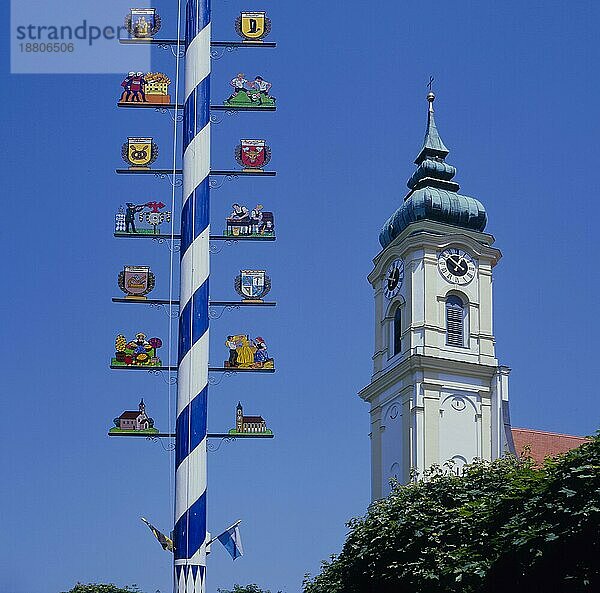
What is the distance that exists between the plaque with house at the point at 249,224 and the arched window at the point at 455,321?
3053cm

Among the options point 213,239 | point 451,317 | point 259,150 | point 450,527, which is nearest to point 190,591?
point 213,239

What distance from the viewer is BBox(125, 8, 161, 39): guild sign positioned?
17.5 m

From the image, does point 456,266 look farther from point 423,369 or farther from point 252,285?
point 252,285

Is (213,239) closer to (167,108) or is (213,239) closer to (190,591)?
(167,108)

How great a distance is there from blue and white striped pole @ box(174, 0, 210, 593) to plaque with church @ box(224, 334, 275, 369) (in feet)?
4.02

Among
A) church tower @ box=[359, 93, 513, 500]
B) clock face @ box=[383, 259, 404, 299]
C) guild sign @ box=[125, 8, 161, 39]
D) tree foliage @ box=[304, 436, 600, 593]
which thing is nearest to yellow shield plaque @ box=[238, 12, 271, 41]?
guild sign @ box=[125, 8, 161, 39]

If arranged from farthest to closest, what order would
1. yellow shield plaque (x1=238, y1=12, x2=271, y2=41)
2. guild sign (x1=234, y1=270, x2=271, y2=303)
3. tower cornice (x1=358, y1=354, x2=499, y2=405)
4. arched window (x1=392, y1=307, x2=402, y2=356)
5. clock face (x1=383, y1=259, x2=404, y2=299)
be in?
clock face (x1=383, y1=259, x2=404, y2=299) → arched window (x1=392, y1=307, x2=402, y2=356) → tower cornice (x1=358, y1=354, x2=499, y2=405) → yellow shield plaque (x1=238, y1=12, x2=271, y2=41) → guild sign (x1=234, y1=270, x2=271, y2=303)

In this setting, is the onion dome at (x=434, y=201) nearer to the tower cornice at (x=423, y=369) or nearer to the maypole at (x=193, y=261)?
the tower cornice at (x=423, y=369)

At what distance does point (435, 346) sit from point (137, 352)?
3035 cm

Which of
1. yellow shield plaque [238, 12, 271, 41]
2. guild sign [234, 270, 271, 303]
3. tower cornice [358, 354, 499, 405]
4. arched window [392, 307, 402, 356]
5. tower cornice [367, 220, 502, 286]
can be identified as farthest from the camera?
arched window [392, 307, 402, 356]

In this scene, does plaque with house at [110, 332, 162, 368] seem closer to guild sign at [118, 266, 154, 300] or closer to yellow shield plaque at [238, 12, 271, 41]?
guild sign at [118, 266, 154, 300]

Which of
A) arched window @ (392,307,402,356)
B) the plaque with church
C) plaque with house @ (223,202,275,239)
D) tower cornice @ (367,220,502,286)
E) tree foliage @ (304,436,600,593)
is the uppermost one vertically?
tower cornice @ (367,220,502,286)

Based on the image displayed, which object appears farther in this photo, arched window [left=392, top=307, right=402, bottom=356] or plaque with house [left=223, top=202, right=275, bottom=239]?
arched window [left=392, top=307, right=402, bottom=356]

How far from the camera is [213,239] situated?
54.3ft
